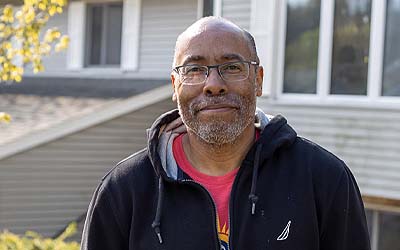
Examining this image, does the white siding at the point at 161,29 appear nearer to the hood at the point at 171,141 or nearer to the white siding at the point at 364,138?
the white siding at the point at 364,138

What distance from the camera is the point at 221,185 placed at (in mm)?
2332

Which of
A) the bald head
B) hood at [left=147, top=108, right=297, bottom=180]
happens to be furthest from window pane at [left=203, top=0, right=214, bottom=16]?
the bald head

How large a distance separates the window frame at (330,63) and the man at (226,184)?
17.7ft

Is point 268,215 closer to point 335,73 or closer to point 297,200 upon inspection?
point 297,200

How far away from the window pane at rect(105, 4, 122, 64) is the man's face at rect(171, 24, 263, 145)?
32.8ft

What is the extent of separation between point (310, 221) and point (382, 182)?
5702mm

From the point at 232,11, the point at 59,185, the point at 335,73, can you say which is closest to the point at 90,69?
the point at 59,185

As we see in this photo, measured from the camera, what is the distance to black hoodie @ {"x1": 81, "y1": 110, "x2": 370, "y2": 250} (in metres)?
2.22

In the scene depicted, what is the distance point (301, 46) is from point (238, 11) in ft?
3.44

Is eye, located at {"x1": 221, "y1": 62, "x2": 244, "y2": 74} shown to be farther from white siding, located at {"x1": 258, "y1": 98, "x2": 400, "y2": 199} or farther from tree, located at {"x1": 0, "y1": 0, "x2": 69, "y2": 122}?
white siding, located at {"x1": 258, "y1": 98, "x2": 400, "y2": 199}

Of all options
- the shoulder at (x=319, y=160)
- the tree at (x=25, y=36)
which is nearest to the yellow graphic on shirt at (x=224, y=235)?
the shoulder at (x=319, y=160)

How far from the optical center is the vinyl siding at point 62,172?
30.5 ft

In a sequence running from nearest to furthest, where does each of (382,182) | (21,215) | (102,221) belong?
(102,221) < (382,182) < (21,215)

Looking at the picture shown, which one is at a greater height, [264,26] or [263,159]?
[264,26]
